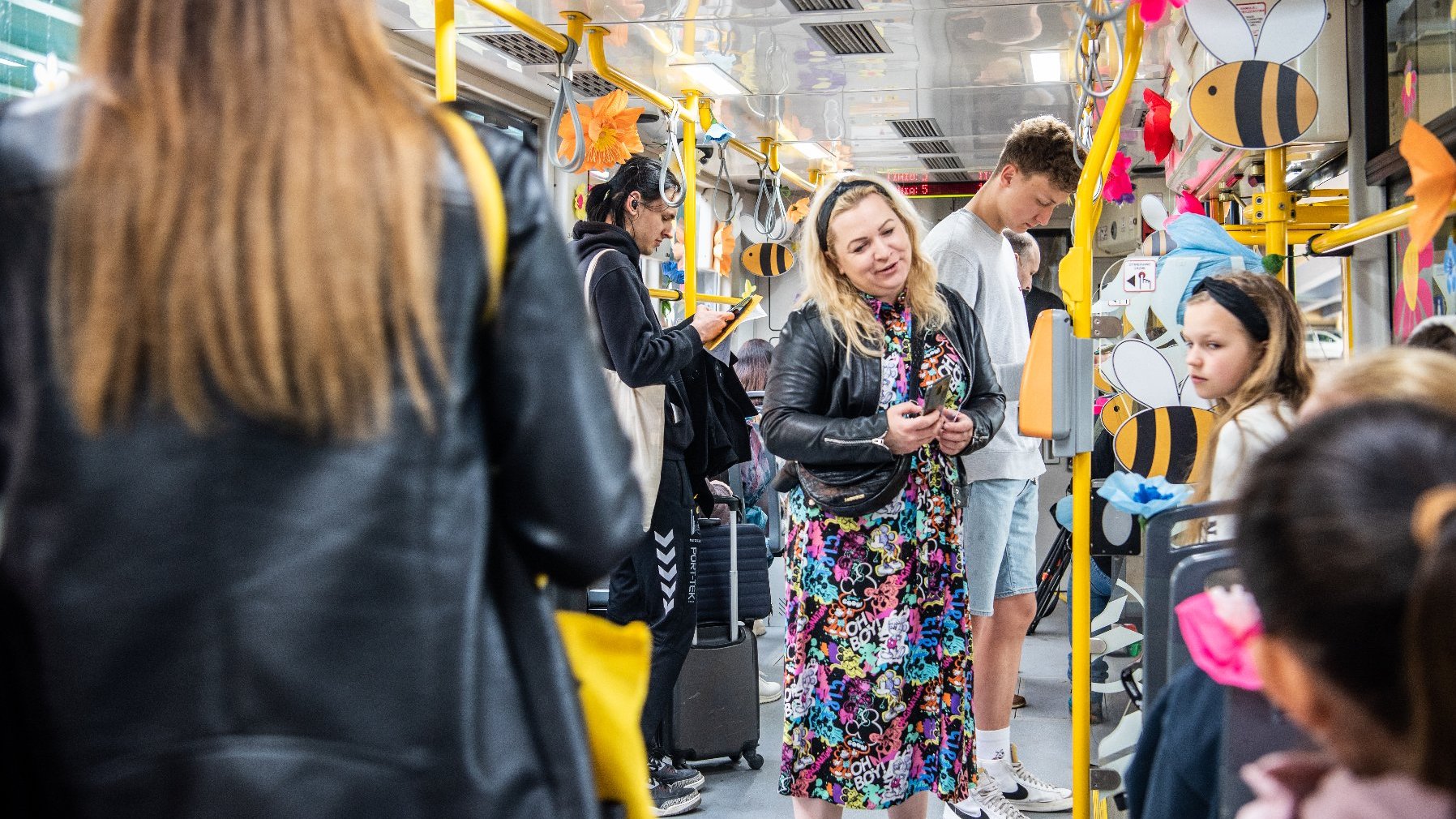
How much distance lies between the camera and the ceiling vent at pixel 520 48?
5066mm

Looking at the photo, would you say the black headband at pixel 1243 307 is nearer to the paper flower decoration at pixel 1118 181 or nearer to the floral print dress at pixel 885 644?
the floral print dress at pixel 885 644

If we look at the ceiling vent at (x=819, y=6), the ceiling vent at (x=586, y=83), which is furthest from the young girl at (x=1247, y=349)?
the ceiling vent at (x=586, y=83)

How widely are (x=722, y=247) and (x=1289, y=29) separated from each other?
4.93 meters

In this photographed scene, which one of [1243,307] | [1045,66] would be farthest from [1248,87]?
[1045,66]

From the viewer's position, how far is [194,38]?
3.01 ft

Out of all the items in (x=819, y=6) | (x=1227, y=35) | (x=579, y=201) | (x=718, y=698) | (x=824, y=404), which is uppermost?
(x=819, y=6)

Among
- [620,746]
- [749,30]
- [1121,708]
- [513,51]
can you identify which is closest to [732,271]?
[513,51]

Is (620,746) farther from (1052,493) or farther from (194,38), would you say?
(1052,493)

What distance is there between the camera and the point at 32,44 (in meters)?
2.77

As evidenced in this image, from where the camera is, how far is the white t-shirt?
3.00 meters

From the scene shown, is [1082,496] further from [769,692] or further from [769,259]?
[769,259]

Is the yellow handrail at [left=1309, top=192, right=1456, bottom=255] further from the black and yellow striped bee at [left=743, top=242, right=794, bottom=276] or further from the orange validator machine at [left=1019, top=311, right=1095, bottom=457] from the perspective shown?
the black and yellow striped bee at [left=743, top=242, right=794, bottom=276]

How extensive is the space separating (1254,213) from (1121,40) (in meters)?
1.84

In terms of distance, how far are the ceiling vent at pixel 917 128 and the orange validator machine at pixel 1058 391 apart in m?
4.55
